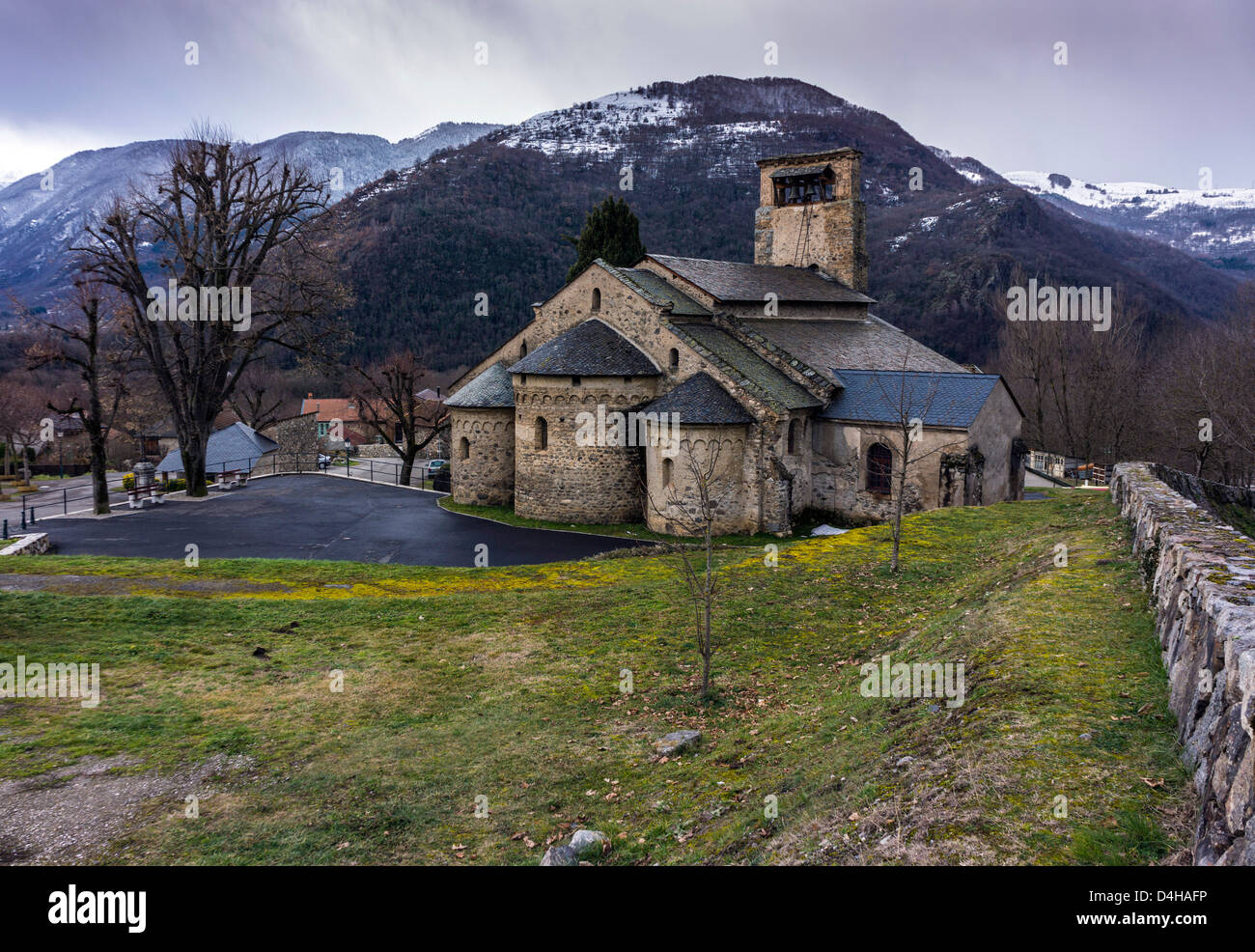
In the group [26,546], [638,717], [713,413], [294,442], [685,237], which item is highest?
[685,237]

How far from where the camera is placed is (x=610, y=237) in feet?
152

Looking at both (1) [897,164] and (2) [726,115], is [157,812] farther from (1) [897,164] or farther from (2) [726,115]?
(2) [726,115]

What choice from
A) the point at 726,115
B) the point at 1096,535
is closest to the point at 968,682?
the point at 1096,535

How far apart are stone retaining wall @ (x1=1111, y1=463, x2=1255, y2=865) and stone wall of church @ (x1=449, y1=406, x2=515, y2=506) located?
87.1ft

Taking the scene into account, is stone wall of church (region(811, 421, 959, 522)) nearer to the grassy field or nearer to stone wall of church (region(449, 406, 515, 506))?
the grassy field

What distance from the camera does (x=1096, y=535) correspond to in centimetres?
1329

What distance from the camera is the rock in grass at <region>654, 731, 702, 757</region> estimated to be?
9.49 m

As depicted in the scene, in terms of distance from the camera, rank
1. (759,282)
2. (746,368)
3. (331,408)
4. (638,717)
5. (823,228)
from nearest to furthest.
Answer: (638,717) → (746,368) → (759,282) → (823,228) → (331,408)

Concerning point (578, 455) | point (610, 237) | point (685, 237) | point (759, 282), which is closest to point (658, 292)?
point (759, 282)

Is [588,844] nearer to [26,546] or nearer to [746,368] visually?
[26,546]

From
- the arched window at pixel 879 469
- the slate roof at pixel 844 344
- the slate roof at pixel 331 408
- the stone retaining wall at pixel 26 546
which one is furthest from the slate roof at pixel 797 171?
the slate roof at pixel 331 408

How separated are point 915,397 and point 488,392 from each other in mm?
17100

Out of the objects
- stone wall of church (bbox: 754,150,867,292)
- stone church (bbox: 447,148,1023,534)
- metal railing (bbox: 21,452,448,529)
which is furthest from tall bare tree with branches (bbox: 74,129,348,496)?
stone wall of church (bbox: 754,150,867,292)

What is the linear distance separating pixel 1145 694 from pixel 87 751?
11599mm
